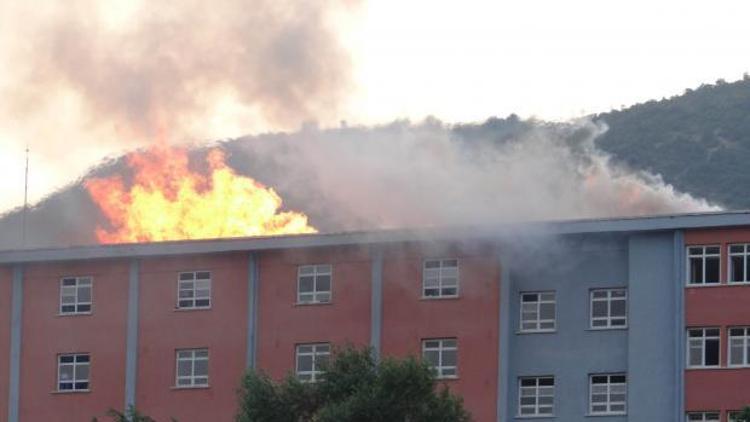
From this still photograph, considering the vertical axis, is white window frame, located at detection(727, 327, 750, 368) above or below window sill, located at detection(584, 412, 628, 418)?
above

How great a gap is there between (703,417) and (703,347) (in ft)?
7.51

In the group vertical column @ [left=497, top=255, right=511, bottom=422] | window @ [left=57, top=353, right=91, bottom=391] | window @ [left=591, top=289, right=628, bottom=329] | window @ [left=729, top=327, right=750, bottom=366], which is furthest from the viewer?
window @ [left=57, top=353, right=91, bottom=391]

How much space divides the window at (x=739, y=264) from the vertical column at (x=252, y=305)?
17.4 m

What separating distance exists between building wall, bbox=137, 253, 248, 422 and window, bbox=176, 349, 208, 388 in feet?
0.72

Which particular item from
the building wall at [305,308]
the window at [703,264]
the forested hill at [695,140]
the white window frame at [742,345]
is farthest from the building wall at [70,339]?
the forested hill at [695,140]

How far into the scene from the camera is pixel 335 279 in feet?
228

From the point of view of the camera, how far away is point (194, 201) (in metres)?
76.2

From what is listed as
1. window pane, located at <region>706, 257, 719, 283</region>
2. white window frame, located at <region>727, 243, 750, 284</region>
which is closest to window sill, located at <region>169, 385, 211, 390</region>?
window pane, located at <region>706, 257, 719, 283</region>

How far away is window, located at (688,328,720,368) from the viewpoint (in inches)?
2506

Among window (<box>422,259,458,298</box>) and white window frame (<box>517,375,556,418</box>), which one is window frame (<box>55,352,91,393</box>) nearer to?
window (<box>422,259,458,298</box>)

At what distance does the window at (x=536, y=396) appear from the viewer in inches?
2611

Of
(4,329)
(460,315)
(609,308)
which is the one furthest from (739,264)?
(4,329)

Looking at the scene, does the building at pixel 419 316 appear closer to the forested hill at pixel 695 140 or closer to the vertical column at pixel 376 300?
the vertical column at pixel 376 300

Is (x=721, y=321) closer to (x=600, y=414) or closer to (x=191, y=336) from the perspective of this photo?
(x=600, y=414)
